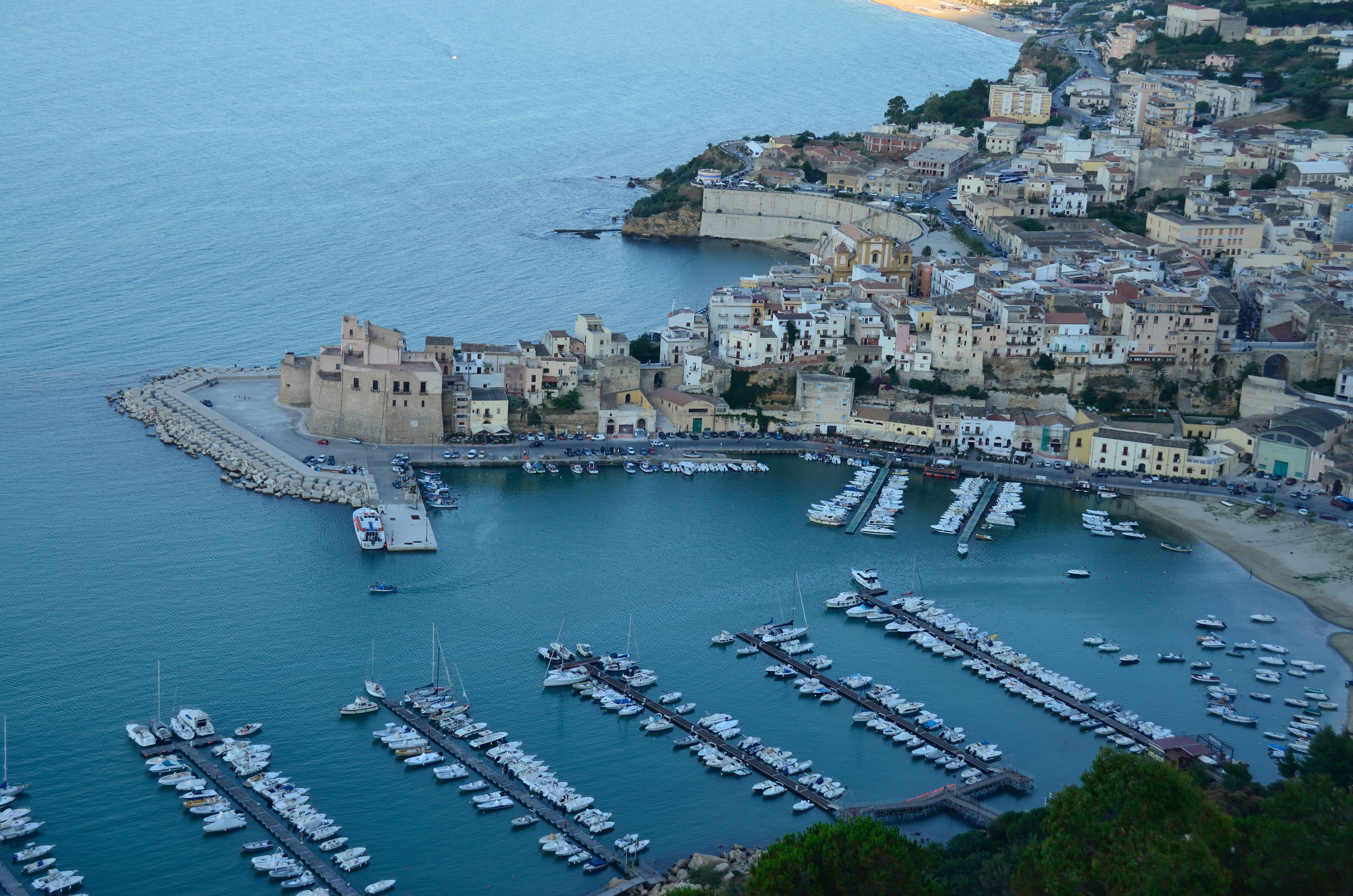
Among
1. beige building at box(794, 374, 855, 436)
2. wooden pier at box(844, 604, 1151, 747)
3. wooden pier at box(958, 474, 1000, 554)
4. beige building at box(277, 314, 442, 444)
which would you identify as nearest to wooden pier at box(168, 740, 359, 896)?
wooden pier at box(844, 604, 1151, 747)

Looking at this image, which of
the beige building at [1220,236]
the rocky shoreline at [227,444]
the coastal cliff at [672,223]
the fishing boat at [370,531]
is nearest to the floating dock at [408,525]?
the fishing boat at [370,531]

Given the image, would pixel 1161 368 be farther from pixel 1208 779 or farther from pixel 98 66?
pixel 98 66

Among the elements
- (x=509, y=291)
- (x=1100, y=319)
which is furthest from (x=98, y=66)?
(x=1100, y=319)

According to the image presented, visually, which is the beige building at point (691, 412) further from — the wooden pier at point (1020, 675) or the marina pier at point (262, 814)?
the marina pier at point (262, 814)

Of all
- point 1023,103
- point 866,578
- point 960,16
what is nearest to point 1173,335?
point 866,578

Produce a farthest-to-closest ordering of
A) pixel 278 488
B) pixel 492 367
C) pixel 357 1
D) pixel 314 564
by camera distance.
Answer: pixel 357 1, pixel 492 367, pixel 278 488, pixel 314 564

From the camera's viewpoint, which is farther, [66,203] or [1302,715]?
[66,203]
